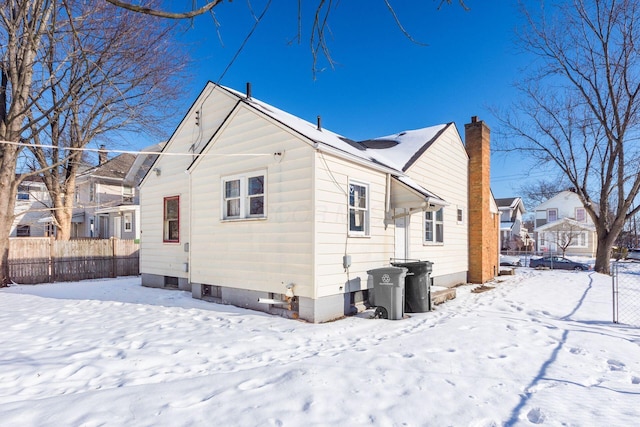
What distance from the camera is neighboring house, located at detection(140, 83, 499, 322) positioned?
24.4 feet

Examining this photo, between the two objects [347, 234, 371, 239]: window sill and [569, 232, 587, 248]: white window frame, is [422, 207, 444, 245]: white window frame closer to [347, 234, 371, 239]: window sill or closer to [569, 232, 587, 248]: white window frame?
[347, 234, 371, 239]: window sill

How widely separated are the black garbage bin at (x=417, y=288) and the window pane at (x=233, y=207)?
4319mm

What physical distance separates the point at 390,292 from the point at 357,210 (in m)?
2.04

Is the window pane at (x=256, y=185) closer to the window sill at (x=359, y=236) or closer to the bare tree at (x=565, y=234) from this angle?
the window sill at (x=359, y=236)

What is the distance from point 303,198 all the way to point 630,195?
19.5 m

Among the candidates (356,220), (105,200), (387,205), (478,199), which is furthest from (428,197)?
(105,200)

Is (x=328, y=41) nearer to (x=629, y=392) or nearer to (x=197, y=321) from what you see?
(x=629, y=392)

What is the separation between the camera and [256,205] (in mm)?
8578

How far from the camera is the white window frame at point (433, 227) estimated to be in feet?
38.6

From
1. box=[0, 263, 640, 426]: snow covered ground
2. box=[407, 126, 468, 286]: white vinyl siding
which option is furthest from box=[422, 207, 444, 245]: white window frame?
box=[0, 263, 640, 426]: snow covered ground

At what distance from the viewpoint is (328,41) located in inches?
156

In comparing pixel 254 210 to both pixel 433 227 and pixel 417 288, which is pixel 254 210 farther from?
pixel 433 227

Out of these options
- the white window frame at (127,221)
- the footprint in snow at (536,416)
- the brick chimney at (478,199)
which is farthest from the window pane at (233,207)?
the white window frame at (127,221)

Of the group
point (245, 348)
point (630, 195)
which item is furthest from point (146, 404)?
point (630, 195)
